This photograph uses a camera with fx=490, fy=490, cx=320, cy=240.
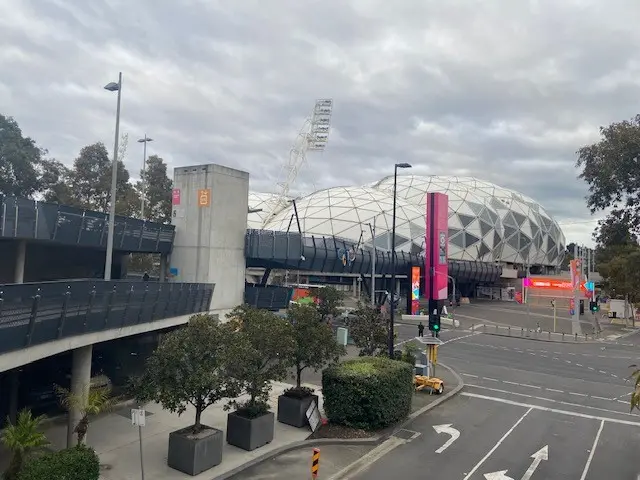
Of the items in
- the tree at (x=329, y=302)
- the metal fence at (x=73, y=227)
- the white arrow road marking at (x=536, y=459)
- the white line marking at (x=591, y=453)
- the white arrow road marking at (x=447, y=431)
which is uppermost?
the metal fence at (x=73, y=227)

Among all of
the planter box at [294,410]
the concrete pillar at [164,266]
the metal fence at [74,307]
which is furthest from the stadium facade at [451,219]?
the metal fence at [74,307]

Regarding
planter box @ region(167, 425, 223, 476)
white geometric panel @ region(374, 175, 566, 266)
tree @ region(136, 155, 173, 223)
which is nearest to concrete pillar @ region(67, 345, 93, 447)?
planter box @ region(167, 425, 223, 476)

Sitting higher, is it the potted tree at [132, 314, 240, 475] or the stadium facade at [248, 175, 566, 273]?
the stadium facade at [248, 175, 566, 273]

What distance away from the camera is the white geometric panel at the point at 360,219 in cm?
7401

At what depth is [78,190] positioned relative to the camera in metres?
55.2

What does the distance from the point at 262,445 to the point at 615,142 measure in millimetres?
20142

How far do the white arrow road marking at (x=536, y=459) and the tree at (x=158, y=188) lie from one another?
5093cm

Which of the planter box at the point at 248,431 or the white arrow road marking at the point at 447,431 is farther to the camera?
the white arrow road marking at the point at 447,431

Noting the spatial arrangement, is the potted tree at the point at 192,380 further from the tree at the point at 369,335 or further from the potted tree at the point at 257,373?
the tree at the point at 369,335

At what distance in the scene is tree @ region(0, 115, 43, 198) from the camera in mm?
46000

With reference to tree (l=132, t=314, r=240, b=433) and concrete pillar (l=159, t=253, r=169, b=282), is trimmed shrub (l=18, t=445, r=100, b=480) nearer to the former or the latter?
tree (l=132, t=314, r=240, b=433)

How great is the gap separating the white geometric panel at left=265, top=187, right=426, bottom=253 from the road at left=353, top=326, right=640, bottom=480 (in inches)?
1631

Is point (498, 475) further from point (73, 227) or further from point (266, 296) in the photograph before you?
point (73, 227)

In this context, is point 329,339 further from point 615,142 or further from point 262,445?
point 615,142
